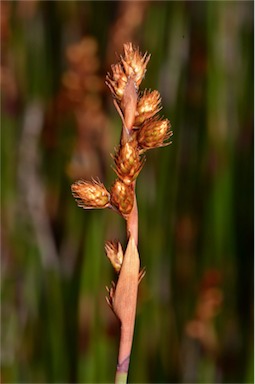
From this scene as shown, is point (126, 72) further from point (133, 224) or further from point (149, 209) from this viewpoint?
point (149, 209)

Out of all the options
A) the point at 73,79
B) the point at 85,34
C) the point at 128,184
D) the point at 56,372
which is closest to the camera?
the point at 128,184

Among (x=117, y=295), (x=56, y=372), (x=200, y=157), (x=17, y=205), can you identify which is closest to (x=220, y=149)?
(x=200, y=157)

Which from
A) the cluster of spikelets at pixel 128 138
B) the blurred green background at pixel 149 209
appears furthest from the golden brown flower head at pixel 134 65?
the blurred green background at pixel 149 209

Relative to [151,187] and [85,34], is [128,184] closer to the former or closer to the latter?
[151,187]

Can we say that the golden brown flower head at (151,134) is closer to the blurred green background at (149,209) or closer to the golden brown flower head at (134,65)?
the golden brown flower head at (134,65)

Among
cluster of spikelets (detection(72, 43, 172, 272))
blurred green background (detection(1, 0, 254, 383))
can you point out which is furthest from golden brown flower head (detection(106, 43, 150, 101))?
blurred green background (detection(1, 0, 254, 383))

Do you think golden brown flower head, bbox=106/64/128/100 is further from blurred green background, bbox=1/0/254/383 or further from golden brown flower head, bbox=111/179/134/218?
blurred green background, bbox=1/0/254/383

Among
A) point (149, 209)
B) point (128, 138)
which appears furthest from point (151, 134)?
point (149, 209)
